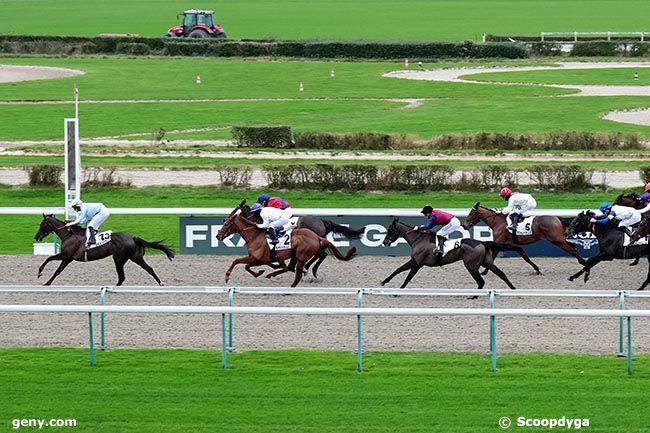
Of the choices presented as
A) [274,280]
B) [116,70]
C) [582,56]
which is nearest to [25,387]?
[274,280]

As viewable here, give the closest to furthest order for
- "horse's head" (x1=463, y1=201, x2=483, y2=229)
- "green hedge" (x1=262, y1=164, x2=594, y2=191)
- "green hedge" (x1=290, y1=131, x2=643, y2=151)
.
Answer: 1. "horse's head" (x1=463, y1=201, x2=483, y2=229)
2. "green hedge" (x1=262, y1=164, x2=594, y2=191)
3. "green hedge" (x1=290, y1=131, x2=643, y2=151)

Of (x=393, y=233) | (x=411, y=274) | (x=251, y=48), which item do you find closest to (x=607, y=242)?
(x=411, y=274)

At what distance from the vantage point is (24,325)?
14.0 metres

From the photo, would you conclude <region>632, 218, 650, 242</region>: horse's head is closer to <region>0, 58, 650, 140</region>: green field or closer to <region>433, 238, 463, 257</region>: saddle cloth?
<region>433, 238, 463, 257</region>: saddle cloth

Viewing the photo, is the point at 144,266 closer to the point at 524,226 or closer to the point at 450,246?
the point at 450,246

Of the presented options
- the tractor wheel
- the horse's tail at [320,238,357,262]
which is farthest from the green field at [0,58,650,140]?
the horse's tail at [320,238,357,262]

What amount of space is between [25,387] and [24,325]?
264 centimetres

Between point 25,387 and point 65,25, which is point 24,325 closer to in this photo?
point 25,387

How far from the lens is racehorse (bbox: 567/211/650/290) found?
16.5 m

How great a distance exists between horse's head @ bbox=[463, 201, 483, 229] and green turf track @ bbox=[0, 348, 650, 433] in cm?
509

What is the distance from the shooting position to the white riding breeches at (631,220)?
1662 centimetres
